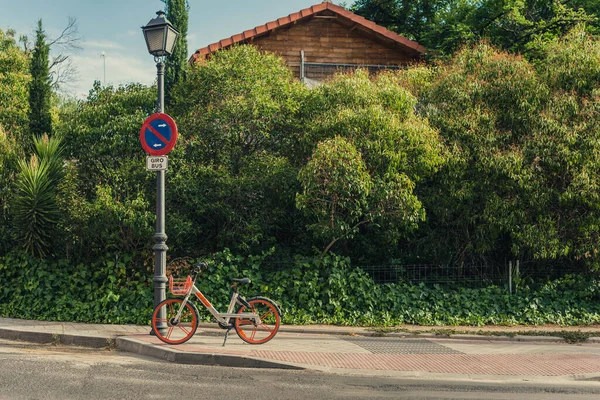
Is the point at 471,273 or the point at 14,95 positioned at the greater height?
the point at 14,95

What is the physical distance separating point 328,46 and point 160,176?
1312 cm

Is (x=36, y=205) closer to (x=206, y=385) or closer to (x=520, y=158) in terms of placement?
(x=206, y=385)

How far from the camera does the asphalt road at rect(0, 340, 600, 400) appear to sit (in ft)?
22.1

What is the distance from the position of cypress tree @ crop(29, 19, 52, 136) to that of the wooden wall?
24.3 ft

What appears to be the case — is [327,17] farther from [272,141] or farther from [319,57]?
[272,141]

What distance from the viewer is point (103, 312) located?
37.1 feet

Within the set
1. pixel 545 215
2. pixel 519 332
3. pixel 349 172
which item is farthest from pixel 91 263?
pixel 545 215

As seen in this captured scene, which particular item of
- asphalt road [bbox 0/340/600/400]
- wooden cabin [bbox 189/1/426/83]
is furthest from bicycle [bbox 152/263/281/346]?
wooden cabin [bbox 189/1/426/83]

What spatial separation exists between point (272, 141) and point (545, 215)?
18.4 feet

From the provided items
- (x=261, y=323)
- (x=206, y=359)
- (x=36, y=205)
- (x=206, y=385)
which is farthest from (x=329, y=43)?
(x=206, y=385)

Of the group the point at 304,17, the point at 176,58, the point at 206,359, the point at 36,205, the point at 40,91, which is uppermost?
the point at 304,17

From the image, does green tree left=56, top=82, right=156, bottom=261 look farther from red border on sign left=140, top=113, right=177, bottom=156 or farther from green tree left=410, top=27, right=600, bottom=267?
green tree left=410, top=27, right=600, bottom=267

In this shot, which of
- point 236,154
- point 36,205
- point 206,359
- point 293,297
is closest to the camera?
point 206,359

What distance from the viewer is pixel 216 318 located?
962cm
